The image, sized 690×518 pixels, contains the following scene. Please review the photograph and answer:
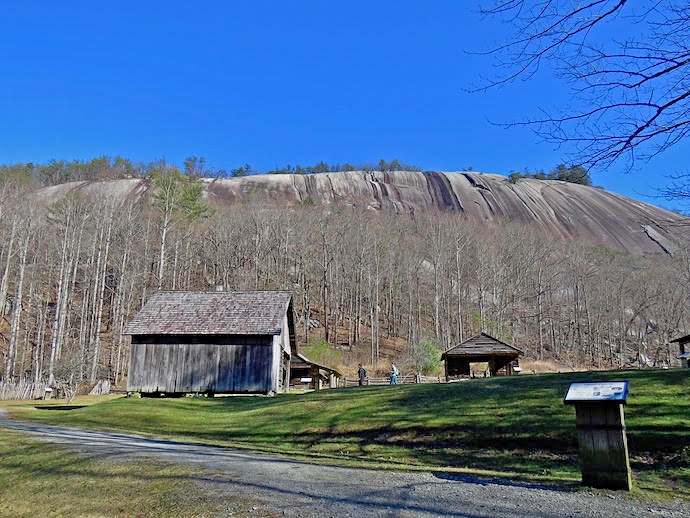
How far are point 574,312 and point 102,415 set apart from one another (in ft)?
209

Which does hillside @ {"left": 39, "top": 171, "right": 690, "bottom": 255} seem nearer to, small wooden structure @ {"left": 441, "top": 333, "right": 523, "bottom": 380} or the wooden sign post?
small wooden structure @ {"left": 441, "top": 333, "right": 523, "bottom": 380}

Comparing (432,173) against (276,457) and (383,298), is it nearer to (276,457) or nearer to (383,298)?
(383,298)

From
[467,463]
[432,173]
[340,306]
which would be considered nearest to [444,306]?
[340,306]

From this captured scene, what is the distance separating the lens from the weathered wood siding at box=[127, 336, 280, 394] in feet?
90.1

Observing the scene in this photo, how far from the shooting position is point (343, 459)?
377 inches

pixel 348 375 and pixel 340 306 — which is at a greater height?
pixel 340 306

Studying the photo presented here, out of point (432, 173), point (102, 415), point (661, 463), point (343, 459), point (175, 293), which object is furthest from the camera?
point (432, 173)

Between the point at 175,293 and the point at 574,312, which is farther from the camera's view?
the point at 574,312

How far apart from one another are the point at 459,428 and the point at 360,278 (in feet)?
168

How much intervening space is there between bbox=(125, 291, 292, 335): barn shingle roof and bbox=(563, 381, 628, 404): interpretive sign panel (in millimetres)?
21871

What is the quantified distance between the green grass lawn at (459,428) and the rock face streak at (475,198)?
84.3 m

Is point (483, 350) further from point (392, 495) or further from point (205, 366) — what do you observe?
point (392, 495)

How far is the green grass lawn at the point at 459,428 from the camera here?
8898 millimetres

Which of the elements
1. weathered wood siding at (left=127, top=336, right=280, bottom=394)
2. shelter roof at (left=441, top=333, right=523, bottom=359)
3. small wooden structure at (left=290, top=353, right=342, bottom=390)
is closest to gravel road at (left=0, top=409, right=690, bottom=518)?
weathered wood siding at (left=127, top=336, right=280, bottom=394)
